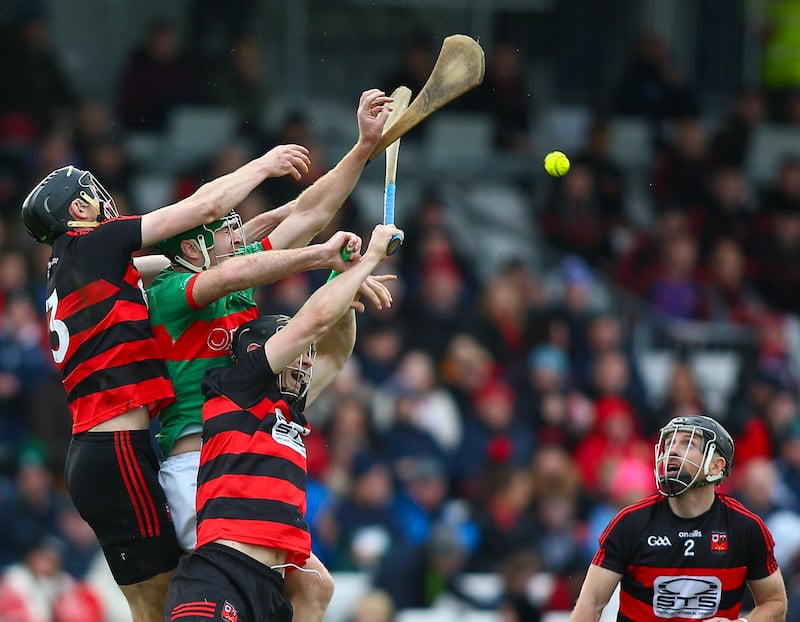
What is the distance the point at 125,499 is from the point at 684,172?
31.0 feet

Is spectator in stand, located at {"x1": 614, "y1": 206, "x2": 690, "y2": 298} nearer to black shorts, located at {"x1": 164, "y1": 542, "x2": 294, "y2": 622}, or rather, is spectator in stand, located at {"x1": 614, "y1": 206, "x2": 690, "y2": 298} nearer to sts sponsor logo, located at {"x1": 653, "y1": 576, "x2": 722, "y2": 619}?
sts sponsor logo, located at {"x1": 653, "y1": 576, "x2": 722, "y2": 619}

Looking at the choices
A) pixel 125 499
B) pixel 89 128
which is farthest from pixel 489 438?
pixel 125 499

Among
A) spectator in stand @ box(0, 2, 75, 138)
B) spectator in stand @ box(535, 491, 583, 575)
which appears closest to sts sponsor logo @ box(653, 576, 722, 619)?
spectator in stand @ box(535, 491, 583, 575)

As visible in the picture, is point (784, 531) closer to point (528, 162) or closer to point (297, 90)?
point (528, 162)

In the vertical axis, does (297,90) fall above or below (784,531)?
above

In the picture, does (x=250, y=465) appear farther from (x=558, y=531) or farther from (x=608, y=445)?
(x=608, y=445)

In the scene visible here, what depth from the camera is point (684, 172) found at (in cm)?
1438

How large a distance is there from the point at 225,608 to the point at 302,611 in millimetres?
646

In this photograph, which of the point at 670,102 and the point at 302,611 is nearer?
the point at 302,611

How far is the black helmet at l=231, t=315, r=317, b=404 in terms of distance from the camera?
19.3 feet

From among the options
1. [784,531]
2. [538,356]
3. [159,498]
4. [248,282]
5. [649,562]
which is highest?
[248,282]

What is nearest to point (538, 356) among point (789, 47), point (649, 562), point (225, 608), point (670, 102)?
point (670, 102)

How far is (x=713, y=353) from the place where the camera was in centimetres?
1309

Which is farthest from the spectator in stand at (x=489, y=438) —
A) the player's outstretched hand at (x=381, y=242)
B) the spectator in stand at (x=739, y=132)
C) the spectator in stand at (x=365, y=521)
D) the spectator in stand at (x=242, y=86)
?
the player's outstretched hand at (x=381, y=242)
